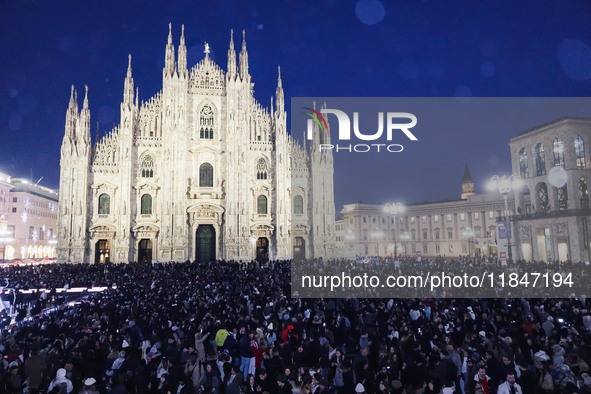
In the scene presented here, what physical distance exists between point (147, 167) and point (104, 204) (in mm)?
4989

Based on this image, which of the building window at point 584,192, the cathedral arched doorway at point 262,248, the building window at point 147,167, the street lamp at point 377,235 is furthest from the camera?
the street lamp at point 377,235

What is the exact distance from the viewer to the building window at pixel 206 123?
41.8 meters

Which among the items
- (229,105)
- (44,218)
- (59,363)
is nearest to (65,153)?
(229,105)

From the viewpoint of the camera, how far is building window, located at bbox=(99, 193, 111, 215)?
39.4 meters

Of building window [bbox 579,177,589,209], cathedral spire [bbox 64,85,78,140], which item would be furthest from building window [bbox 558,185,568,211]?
cathedral spire [bbox 64,85,78,140]

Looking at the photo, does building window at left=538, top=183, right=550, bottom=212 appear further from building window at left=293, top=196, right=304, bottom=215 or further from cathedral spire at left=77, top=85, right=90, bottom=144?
cathedral spire at left=77, top=85, right=90, bottom=144

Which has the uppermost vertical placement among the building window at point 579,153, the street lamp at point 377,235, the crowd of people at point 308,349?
the building window at point 579,153

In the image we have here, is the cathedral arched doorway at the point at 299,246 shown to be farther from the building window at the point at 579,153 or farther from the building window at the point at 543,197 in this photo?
the building window at the point at 579,153

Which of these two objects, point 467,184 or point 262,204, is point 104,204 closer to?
point 262,204

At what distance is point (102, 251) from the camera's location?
39.5 m

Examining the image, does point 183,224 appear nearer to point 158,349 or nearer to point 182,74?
point 182,74

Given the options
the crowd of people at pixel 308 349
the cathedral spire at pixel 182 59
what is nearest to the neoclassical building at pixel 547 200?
the crowd of people at pixel 308 349

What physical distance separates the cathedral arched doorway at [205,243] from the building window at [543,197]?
2940 centimetres

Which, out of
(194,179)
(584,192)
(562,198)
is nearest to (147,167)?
(194,179)
